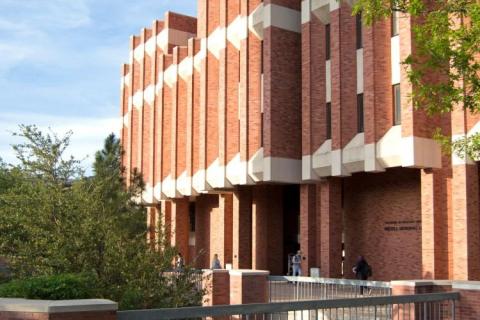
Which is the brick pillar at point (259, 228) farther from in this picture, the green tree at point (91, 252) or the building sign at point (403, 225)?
the green tree at point (91, 252)

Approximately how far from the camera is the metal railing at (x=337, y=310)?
8.09 meters

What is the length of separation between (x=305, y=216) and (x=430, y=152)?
819 centimetres

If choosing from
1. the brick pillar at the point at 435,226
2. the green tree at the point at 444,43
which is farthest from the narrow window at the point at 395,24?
the green tree at the point at 444,43

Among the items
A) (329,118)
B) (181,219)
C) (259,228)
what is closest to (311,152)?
(329,118)

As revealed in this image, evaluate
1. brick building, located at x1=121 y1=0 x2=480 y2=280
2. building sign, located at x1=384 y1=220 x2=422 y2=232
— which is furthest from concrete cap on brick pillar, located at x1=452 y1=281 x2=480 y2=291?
building sign, located at x1=384 y1=220 x2=422 y2=232

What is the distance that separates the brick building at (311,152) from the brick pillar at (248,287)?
127 inches

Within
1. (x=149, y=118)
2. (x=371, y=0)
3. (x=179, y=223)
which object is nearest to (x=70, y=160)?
(x=371, y=0)

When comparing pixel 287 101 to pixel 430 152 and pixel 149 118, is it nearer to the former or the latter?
pixel 430 152

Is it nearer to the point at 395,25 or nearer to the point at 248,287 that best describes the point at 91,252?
the point at 248,287

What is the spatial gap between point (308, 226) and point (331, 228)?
79.2 inches

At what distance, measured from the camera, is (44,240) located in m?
14.7

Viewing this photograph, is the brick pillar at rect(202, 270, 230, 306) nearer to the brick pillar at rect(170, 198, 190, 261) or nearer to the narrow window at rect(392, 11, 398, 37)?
the narrow window at rect(392, 11, 398, 37)

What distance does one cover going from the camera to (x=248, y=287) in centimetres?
1867

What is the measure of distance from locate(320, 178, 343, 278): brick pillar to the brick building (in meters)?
0.06
